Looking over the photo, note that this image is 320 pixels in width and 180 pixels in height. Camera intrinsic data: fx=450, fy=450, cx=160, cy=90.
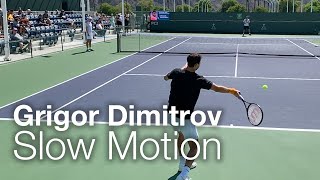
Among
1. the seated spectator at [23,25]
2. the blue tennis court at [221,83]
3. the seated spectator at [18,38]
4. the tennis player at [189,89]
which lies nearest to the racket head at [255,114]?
the tennis player at [189,89]

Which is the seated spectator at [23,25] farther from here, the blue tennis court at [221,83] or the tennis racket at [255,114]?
the tennis racket at [255,114]

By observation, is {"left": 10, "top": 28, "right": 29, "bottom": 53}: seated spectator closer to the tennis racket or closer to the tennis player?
the tennis player

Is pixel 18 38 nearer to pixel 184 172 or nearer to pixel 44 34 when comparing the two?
pixel 44 34

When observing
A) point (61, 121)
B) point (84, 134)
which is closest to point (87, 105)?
point (61, 121)

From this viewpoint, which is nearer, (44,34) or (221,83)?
(221,83)

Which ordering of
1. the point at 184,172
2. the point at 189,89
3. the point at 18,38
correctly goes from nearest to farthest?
the point at 189,89 < the point at 184,172 < the point at 18,38

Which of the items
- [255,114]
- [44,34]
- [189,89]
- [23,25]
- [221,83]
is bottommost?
[221,83]

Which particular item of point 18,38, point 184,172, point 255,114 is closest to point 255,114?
point 255,114

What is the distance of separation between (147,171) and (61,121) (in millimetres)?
3487

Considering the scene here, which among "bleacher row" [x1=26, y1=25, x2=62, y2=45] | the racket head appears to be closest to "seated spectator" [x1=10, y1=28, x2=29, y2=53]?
"bleacher row" [x1=26, y1=25, x2=62, y2=45]

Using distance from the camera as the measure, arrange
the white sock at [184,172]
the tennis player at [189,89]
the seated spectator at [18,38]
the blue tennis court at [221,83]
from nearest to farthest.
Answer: the tennis player at [189,89] < the white sock at [184,172] < the blue tennis court at [221,83] < the seated spectator at [18,38]

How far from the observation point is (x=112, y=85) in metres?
13.9

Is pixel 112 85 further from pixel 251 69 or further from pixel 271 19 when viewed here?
pixel 271 19

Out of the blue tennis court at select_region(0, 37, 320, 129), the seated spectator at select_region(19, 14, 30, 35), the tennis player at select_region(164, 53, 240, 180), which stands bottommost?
the blue tennis court at select_region(0, 37, 320, 129)
